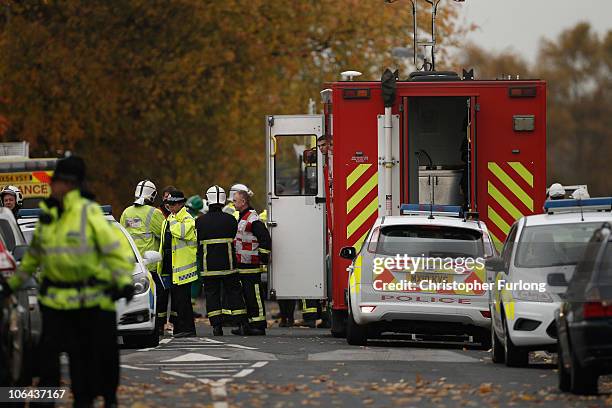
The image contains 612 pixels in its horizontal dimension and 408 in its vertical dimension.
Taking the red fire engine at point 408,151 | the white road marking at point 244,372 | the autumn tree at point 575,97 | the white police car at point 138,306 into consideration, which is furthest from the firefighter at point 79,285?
the autumn tree at point 575,97

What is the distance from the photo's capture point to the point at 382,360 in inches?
657

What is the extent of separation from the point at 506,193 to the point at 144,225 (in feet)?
15.5

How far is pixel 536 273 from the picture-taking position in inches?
629

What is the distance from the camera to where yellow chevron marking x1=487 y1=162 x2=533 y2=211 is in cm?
2019

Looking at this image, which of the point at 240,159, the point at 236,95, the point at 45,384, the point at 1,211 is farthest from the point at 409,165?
the point at 240,159

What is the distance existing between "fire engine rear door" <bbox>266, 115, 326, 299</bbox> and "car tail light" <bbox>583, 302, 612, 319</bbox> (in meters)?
9.13

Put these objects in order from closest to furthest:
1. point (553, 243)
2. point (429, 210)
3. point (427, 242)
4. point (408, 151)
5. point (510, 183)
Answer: point (553, 243), point (427, 242), point (429, 210), point (408, 151), point (510, 183)

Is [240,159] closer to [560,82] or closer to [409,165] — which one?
[409,165]

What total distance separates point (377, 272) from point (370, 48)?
24.2 m

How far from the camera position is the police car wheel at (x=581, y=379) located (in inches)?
519

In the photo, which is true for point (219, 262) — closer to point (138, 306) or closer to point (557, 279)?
point (138, 306)

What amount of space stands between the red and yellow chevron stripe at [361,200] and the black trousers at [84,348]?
9152mm

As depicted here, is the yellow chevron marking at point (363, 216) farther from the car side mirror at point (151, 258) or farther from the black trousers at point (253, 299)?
the car side mirror at point (151, 258)

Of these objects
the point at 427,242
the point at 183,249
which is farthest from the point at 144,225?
the point at 427,242
